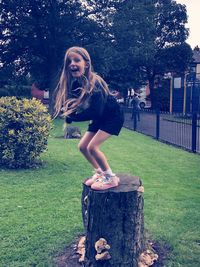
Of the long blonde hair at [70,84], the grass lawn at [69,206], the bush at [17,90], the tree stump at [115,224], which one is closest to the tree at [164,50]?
the bush at [17,90]

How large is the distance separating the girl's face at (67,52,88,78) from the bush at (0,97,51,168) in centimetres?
445

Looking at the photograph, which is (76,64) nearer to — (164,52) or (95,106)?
(95,106)

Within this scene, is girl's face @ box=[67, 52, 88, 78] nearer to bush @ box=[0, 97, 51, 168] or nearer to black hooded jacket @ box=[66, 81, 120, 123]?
black hooded jacket @ box=[66, 81, 120, 123]

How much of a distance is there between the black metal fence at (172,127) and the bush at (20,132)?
516 cm

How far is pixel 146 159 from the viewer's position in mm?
9883

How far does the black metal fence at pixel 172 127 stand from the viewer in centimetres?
1147

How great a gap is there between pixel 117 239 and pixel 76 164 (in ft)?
17.1

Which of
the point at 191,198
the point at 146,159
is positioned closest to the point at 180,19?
the point at 146,159

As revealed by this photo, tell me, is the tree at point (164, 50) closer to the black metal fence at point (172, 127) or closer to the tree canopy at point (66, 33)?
the tree canopy at point (66, 33)

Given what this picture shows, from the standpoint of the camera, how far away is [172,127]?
48.9ft

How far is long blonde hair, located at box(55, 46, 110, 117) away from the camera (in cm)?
367

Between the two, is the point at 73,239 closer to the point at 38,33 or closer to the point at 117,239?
the point at 117,239

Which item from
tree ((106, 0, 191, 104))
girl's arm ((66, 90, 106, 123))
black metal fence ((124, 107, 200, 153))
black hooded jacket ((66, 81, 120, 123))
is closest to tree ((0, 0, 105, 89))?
tree ((106, 0, 191, 104))

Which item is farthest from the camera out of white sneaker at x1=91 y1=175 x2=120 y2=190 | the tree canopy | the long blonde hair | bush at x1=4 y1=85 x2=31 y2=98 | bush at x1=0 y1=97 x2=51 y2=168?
bush at x1=4 y1=85 x2=31 y2=98
